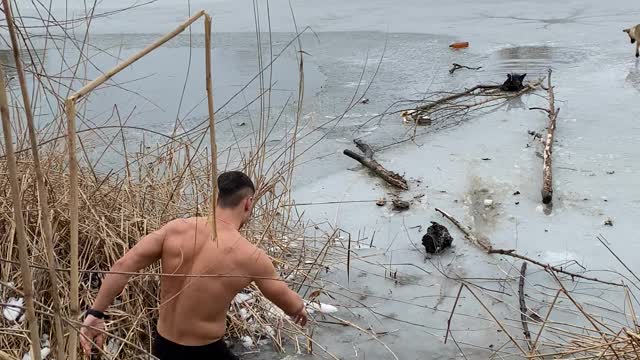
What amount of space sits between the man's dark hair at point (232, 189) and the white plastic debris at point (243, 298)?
87 centimetres

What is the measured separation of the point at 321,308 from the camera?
3.28 meters

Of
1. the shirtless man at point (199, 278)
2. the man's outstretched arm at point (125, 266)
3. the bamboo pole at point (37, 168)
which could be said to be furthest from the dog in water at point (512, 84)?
the bamboo pole at point (37, 168)

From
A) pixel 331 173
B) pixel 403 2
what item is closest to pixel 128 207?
pixel 331 173

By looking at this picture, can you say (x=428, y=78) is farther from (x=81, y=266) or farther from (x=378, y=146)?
(x=81, y=266)

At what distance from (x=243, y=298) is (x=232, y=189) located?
957 mm

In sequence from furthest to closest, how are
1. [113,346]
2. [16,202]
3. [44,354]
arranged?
[113,346] → [44,354] → [16,202]

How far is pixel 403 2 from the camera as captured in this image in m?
13.7

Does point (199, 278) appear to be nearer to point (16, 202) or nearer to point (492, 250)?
point (16, 202)

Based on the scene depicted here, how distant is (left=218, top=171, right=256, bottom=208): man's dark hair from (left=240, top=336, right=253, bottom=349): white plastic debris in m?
0.88

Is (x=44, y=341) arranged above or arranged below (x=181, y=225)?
below

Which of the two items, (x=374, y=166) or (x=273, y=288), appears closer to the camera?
(x=273, y=288)

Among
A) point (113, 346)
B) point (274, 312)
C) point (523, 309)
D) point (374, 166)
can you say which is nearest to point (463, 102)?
point (374, 166)

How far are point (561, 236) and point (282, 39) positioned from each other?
6976mm

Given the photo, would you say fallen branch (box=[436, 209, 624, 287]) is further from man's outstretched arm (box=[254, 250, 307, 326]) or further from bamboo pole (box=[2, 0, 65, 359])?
bamboo pole (box=[2, 0, 65, 359])
